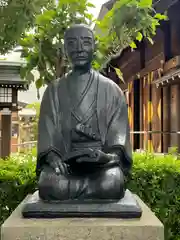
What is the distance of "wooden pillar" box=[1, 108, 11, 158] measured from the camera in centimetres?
1218

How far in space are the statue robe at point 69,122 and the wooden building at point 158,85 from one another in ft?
18.2

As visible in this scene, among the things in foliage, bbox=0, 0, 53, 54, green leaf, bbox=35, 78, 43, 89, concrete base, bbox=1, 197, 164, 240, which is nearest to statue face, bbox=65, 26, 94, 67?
foliage, bbox=0, 0, 53, 54

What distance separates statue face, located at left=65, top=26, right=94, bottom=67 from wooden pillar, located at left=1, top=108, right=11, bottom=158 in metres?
9.55

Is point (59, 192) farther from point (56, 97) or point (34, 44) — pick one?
point (34, 44)

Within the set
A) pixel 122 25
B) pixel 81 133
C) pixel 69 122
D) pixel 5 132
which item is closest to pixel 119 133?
pixel 81 133

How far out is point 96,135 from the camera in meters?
2.79

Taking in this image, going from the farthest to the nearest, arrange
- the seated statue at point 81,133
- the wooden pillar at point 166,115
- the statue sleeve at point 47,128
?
the wooden pillar at point 166,115 → the statue sleeve at point 47,128 → the seated statue at point 81,133

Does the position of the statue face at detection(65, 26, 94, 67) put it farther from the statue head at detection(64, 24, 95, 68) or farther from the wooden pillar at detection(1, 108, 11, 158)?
the wooden pillar at detection(1, 108, 11, 158)

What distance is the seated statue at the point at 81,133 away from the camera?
2602mm

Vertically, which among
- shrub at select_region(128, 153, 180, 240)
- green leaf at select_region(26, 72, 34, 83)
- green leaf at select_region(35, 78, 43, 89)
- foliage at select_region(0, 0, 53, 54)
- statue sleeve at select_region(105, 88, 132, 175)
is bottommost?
shrub at select_region(128, 153, 180, 240)

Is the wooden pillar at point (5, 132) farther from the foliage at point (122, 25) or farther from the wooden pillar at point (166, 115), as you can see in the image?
the foliage at point (122, 25)

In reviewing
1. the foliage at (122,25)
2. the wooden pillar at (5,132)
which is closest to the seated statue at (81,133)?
the foliage at (122,25)

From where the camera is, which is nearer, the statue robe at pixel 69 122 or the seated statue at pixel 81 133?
the seated statue at pixel 81 133

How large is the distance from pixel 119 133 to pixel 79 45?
0.78m
